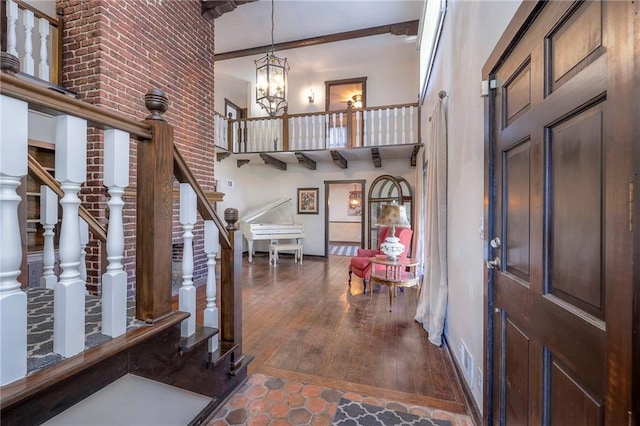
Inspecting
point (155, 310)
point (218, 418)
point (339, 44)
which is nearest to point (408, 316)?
point (218, 418)

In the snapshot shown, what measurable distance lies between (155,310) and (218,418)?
2.92 feet

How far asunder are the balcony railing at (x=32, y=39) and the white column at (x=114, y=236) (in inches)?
108

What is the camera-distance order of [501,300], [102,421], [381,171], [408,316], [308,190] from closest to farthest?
[102,421]
[501,300]
[408,316]
[381,171]
[308,190]

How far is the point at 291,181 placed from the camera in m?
7.29

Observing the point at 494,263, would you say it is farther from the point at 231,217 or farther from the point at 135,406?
the point at 135,406

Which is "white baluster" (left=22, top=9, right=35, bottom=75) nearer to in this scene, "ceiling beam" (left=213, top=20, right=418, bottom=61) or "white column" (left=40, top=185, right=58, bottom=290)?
"white column" (left=40, top=185, right=58, bottom=290)

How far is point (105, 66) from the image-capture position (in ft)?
9.48

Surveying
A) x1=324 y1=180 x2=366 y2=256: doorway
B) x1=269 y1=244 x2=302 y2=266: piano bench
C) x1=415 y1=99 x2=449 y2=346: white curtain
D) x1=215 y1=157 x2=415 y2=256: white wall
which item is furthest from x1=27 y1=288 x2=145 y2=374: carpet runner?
x1=324 y1=180 x2=366 y2=256: doorway

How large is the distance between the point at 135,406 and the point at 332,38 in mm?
6236

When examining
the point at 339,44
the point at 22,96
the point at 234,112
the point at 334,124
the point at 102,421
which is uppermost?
the point at 339,44

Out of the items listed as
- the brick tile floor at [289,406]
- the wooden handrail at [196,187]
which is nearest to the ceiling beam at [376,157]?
the wooden handrail at [196,187]

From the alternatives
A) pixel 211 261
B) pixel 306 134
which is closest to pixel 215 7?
pixel 306 134

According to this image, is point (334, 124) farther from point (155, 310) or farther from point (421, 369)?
point (155, 310)

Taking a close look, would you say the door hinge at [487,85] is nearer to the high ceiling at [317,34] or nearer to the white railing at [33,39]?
the white railing at [33,39]
